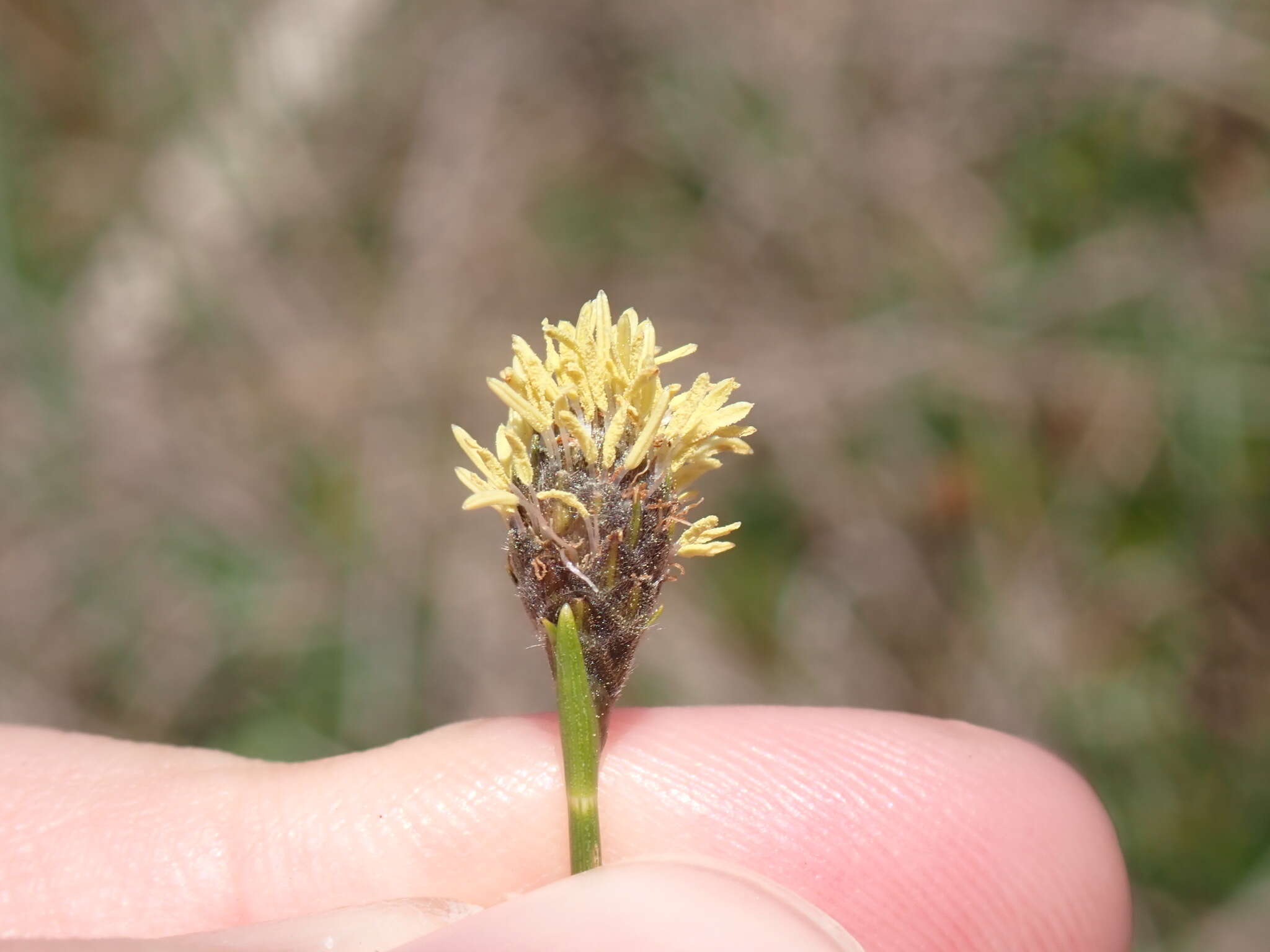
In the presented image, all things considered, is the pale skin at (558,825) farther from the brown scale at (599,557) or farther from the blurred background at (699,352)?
the blurred background at (699,352)

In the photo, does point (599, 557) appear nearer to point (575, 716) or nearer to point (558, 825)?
point (575, 716)

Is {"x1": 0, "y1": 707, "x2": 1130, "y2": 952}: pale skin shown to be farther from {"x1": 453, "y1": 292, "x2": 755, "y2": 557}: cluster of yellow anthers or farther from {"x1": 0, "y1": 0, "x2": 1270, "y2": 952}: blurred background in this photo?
{"x1": 0, "y1": 0, "x2": 1270, "y2": 952}: blurred background

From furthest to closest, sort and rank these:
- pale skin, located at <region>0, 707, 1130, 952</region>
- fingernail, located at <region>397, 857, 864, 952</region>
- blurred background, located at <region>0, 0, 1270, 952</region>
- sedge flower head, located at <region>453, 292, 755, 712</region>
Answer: blurred background, located at <region>0, 0, 1270, 952</region> < pale skin, located at <region>0, 707, 1130, 952</region> < sedge flower head, located at <region>453, 292, 755, 712</region> < fingernail, located at <region>397, 857, 864, 952</region>

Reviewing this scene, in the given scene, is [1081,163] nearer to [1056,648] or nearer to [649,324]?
[1056,648]

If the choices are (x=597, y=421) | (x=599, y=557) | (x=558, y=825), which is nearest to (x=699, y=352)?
(x=558, y=825)

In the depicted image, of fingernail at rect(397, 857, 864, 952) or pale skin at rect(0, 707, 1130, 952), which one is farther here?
pale skin at rect(0, 707, 1130, 952)

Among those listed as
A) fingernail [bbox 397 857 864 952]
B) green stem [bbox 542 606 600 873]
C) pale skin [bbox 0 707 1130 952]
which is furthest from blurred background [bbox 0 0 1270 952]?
green stem [bbox 542 606 600 873]

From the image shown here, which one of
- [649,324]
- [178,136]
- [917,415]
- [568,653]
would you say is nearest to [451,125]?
[178,136]

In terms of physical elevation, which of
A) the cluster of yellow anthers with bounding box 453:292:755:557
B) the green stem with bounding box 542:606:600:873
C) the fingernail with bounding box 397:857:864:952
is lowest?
the fingernail with bounding box 397:857:864:952
